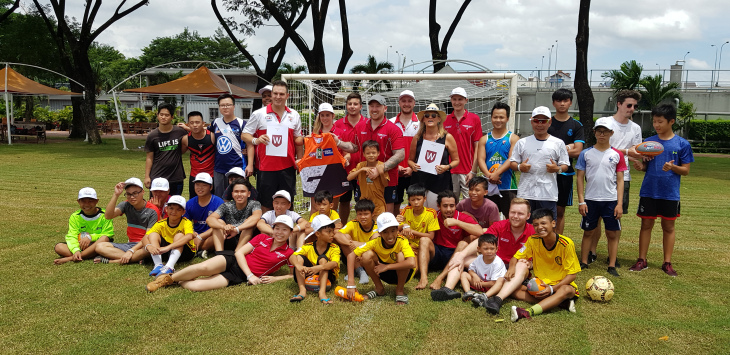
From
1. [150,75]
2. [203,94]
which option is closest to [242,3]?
[203,94]

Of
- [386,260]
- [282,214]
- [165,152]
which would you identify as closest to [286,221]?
[282,214]

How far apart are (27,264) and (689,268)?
7.84 meters

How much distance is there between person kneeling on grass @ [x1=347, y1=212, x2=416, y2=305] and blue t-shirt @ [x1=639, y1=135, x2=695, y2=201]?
10.2 feet

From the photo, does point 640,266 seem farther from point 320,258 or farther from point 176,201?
point 176,201

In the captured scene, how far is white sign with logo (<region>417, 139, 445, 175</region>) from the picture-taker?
6.39m

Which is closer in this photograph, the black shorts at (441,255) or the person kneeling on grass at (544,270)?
the person kneeling on grass at (544,270)

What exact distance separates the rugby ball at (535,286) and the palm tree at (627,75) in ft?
95.0

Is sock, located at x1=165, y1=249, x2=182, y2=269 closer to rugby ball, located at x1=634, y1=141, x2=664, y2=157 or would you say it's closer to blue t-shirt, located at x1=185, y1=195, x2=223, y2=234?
blue t-shirt, located at x1=185, y1=195, x2=223, y2=234

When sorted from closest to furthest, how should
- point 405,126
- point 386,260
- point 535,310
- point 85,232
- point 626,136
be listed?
point 535,310, point 386,260, point 85,232, point 626,136, point 405,126

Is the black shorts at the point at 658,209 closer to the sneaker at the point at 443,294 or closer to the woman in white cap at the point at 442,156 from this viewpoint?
the woman in white cap at the point at 442,156

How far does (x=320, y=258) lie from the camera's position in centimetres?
530

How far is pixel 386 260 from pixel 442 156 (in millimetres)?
1832

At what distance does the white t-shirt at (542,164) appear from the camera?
5840 millimetres

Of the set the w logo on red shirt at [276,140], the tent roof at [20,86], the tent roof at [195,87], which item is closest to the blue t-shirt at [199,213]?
the w logo on red shirt at [276,140]
